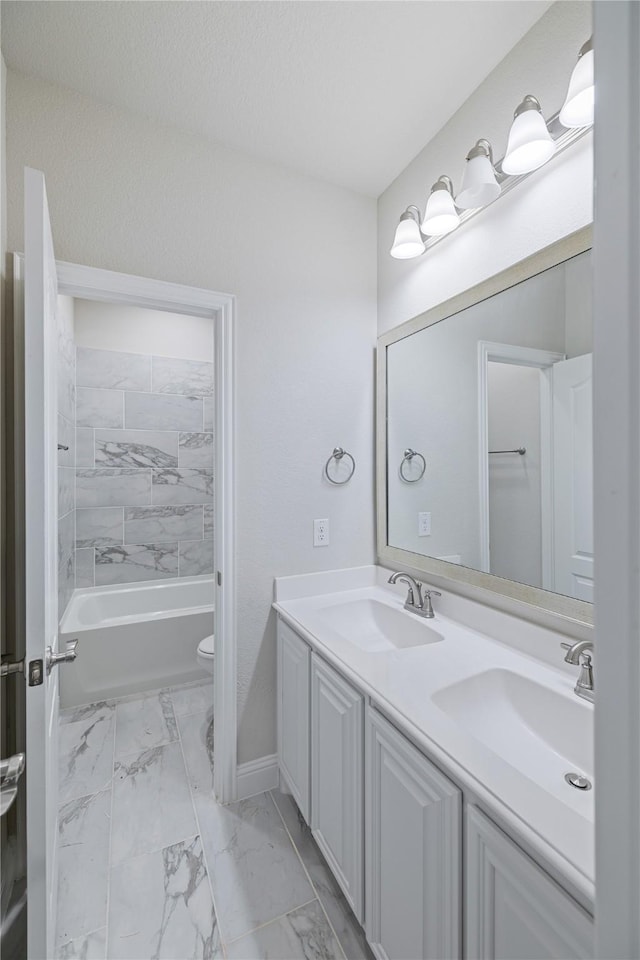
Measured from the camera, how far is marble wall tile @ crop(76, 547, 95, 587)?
9.89ft

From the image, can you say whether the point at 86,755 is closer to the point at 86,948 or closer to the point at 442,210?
the point at 86,948

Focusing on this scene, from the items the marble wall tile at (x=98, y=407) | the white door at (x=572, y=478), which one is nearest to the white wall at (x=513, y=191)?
the white door at (x=572, y=478)

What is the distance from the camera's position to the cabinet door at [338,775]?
1154 mm

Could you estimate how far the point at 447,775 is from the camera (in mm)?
846

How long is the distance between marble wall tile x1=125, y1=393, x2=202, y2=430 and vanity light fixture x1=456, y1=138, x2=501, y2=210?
2541 millimetres

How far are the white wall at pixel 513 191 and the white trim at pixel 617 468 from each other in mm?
1059

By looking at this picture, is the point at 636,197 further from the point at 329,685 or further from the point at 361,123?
the point at 361,123

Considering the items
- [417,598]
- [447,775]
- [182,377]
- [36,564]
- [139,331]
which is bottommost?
[447,775]

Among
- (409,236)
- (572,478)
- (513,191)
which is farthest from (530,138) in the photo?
(572,478)

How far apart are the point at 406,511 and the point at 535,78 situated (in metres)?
1.49

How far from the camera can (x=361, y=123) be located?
163 cm

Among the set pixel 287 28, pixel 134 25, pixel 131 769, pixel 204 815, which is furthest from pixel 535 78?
pixel 131 769

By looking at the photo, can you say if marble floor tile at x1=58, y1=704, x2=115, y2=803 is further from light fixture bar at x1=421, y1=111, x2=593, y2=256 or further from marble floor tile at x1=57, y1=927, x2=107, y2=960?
light fixture bar at x1=421, y1=111, x2=593, y2=256

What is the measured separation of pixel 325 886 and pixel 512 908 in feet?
3.20
